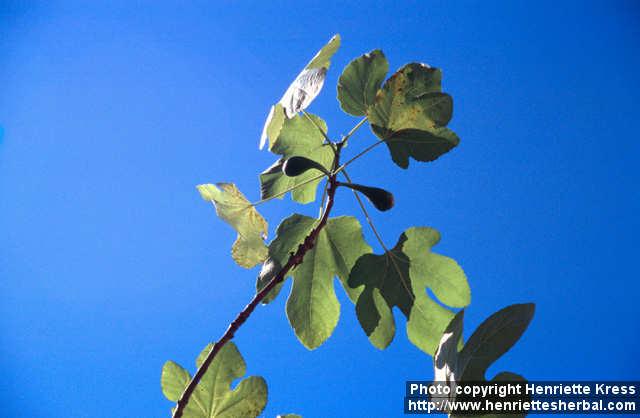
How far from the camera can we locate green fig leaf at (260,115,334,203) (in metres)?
1.05

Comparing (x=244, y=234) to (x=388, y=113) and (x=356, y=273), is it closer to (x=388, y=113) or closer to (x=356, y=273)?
(x=356, y=273)

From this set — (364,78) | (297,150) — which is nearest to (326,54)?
(364,78)

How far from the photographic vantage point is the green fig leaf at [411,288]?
0.96 m

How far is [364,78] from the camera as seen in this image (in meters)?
0.97

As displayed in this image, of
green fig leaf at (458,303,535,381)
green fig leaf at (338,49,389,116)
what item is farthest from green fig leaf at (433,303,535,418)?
green fig leaf at (338,49,389,116)

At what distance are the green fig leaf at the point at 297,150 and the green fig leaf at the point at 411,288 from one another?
211 mm

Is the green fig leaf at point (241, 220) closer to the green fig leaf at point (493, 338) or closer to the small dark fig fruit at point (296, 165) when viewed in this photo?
the small dark fig fruit at point (296, 165)

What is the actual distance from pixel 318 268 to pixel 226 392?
28cm

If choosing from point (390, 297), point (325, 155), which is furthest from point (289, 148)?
point (390, 297)

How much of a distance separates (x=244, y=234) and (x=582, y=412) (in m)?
0.59

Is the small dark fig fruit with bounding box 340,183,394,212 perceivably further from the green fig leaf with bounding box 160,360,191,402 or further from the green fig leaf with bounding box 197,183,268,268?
the green fig leaf with bounding box 160,360,191,402

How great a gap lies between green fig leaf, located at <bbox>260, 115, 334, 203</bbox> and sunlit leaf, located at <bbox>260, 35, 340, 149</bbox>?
0.06 m

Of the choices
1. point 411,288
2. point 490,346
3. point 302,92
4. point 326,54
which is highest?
point 326,54

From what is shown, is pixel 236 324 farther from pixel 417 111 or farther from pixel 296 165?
pixel 417 111
